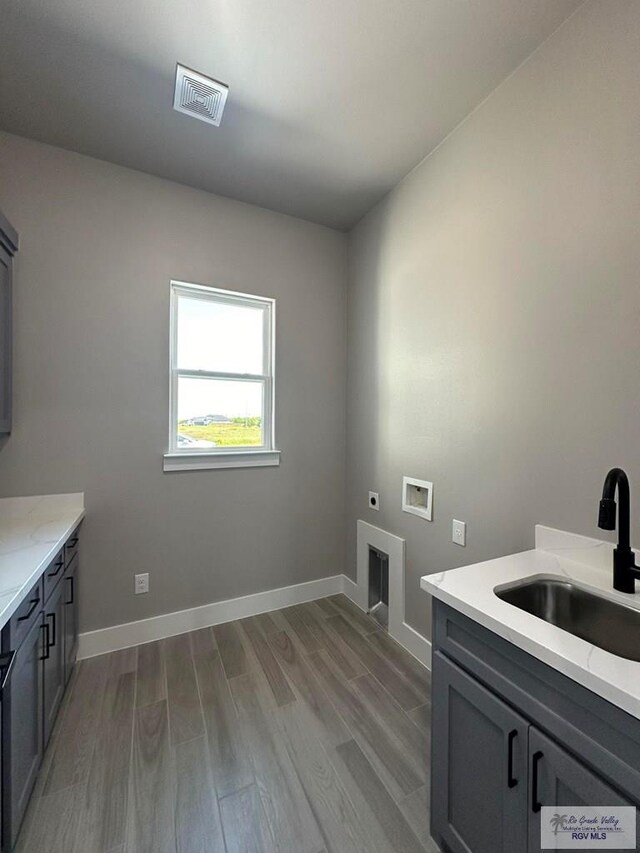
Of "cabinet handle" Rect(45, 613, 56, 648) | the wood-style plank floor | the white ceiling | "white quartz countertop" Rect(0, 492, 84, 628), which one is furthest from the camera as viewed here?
"cabinet handle" Rect(45, 613, 56, 648)

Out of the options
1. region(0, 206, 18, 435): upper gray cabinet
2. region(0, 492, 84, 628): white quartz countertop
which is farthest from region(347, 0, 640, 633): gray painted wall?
region(0, 206, 18, 435): upper gray cabinet

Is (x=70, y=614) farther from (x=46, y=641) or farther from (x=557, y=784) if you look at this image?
(x=557, y=784)

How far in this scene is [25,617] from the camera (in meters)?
1.19

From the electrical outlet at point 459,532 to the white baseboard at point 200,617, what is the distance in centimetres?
139

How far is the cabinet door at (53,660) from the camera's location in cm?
144

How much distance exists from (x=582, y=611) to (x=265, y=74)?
100 inches

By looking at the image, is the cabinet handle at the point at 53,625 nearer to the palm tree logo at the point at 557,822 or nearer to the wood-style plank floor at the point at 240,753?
the wood-style plank floor at the point at 240,753

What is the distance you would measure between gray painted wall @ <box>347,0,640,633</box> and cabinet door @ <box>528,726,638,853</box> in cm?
78

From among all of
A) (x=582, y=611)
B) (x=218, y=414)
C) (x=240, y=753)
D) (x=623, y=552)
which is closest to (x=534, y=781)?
(x=582, y=611)

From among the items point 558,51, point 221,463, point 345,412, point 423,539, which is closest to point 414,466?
point 423,539

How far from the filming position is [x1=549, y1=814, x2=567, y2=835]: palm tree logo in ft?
2.58

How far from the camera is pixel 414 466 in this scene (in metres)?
2.19

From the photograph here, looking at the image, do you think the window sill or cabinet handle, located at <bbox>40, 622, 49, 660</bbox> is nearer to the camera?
cabinet handle, located at <bbox>40, 622, 49, 660</bbox>

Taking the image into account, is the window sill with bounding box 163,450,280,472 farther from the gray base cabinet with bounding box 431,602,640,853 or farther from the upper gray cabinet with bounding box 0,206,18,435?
the gray base cabinet with bounding box 431,602,640,853
